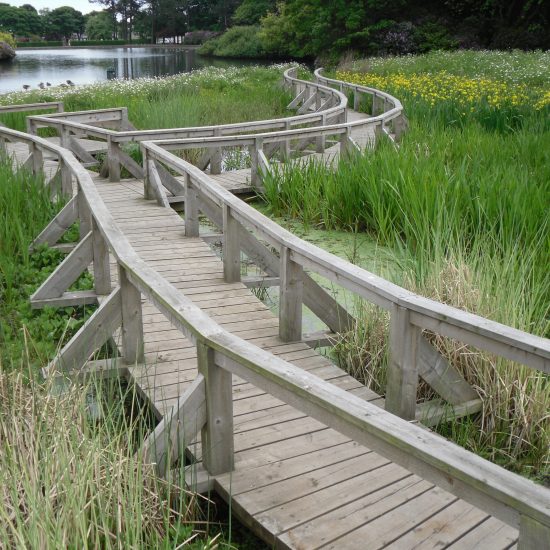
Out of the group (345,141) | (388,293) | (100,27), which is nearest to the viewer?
(388,293)

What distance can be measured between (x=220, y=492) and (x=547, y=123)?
26.3 ft

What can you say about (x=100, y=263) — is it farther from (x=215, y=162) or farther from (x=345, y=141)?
(x=345, y=141)

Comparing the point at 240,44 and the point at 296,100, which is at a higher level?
the point at 240,44

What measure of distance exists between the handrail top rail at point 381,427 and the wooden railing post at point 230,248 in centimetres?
170

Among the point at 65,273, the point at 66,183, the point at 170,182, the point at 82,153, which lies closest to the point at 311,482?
the point at 65,273

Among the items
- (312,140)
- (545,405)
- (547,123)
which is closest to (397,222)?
(545,405)

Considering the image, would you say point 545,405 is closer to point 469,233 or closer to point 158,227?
point 469,233

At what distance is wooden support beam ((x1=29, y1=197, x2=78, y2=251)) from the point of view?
6.49 metres

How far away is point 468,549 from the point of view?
9.02 feet

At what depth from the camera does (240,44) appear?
57.8 m

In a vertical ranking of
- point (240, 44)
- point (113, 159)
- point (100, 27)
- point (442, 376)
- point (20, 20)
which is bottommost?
point (442, 376)

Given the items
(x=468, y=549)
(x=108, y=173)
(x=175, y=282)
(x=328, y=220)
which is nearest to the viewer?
(x=468, y=549)

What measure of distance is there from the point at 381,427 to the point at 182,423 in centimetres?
111

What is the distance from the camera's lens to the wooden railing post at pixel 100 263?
17.8 ft
